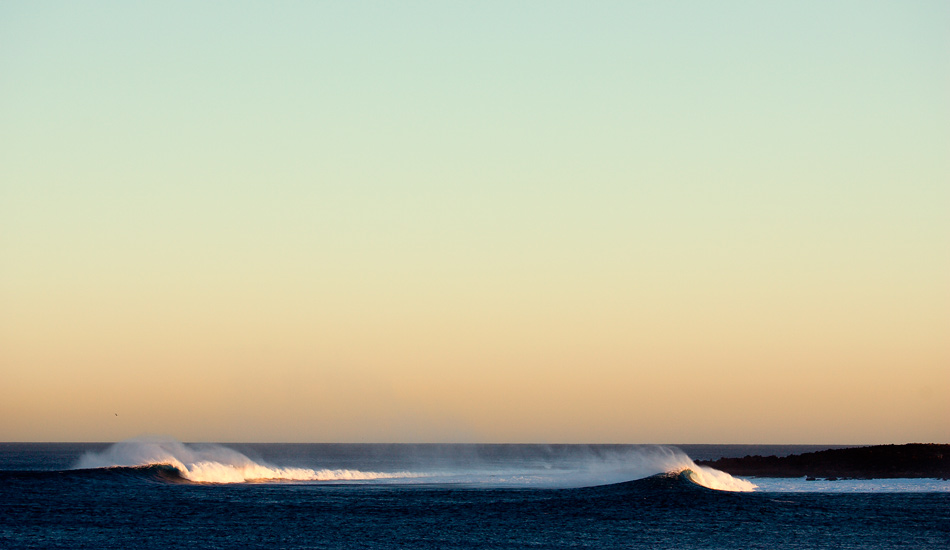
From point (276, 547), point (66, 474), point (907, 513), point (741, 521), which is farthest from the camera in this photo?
point (66, 474)

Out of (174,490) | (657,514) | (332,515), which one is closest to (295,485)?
(174,490)

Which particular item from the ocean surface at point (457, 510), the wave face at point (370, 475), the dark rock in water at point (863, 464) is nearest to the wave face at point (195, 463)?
the wave face at point (370, 475)

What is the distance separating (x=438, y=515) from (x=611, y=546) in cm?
1233

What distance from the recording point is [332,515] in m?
47.4

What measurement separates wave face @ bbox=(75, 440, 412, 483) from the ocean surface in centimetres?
27

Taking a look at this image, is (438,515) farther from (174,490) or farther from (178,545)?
(174,490)

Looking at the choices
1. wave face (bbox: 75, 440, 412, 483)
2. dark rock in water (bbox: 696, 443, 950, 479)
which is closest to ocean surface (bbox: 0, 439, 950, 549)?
wave face (bbox: 75, 440, 412, 483)

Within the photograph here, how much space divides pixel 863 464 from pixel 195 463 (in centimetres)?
5510

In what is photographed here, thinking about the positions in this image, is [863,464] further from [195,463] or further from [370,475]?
[195,463]

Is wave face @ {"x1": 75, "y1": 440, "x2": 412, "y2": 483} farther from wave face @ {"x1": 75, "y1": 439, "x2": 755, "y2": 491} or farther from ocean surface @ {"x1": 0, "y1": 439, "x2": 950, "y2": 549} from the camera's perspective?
ocean surface @ {"x1": 0, "y1": 439, "x2": 950, "y2": 549}

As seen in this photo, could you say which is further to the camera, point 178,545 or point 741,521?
point 741,521

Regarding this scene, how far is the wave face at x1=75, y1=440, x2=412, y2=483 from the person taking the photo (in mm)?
75569

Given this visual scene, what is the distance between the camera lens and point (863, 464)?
84.3 metres

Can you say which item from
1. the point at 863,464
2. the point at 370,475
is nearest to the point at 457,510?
the point at 370,475
